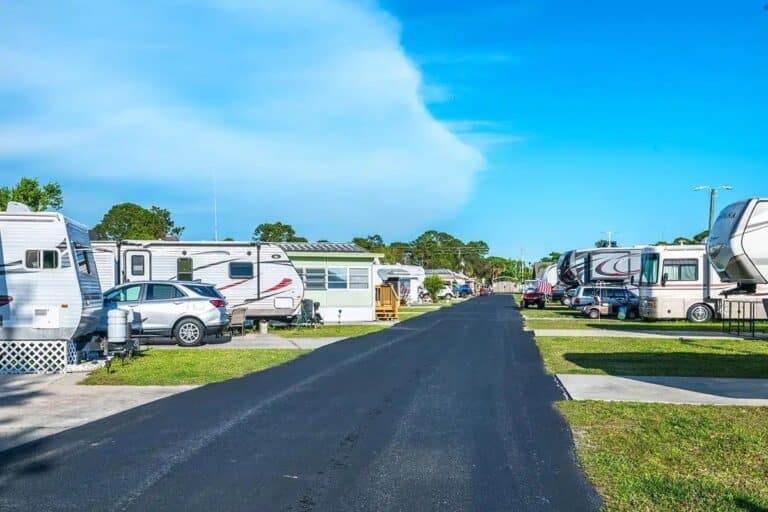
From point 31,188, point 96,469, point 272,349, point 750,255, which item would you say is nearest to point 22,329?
point 272,349

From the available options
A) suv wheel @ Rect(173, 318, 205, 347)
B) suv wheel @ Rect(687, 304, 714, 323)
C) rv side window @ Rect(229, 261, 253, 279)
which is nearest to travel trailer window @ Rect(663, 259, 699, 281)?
suv wheel @ Rect(687, 304, 714, 323)

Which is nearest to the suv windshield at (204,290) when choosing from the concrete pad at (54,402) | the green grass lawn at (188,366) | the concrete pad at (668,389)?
the green grass lawn at (188,366)

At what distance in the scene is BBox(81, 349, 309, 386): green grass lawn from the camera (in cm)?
1302

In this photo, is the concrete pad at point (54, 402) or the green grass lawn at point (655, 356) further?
the green grass lawn at point (655, 356)

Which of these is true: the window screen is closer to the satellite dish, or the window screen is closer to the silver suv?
the silver suv

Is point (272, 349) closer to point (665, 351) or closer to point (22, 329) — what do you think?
point (22, 329)

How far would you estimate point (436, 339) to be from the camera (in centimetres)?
2284

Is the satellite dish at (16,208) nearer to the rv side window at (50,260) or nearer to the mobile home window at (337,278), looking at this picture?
the rv side window at (50,260)

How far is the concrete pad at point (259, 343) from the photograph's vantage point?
1955 centimetres

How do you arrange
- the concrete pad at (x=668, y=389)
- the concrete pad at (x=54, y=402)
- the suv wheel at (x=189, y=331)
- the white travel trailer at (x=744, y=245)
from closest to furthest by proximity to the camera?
1. the concrete pad at (x=54, y=402)
2. the concrete pad at (x=668, y=389)
3. the white travel trailer at (x=744, y=245)
4. the suv wheel at (x=189, y=331)

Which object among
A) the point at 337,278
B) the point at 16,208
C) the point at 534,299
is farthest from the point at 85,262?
the point at 534,299

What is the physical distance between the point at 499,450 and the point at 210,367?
826 cm

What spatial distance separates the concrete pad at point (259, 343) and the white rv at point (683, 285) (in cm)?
1516

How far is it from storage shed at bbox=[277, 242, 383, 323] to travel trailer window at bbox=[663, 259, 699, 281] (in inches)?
467
